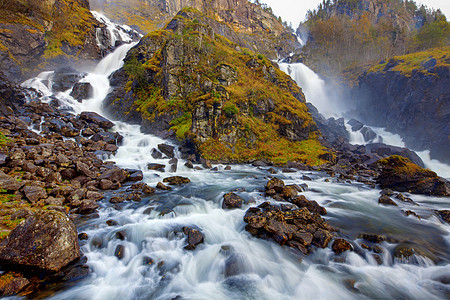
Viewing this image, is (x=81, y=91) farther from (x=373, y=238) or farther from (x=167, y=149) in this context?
(x=373, y=238)

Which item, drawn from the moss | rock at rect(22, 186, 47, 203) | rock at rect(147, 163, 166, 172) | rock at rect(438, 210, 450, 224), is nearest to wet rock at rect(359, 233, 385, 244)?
rock at rect(438, 210, 450, 224)

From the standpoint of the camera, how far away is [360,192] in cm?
1276

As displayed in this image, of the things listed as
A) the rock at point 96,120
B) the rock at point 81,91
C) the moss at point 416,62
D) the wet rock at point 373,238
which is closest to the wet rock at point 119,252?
the wet rock at point 373,238

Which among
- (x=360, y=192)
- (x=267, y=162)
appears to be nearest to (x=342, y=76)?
(x=267, y=162)

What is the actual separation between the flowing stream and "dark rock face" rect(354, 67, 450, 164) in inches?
1088

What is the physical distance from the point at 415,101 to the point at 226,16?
80.5 metres

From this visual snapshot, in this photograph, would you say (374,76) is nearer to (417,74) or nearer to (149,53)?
(417,74)

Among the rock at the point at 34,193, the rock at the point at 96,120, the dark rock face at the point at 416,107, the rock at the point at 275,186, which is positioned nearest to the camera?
the rock at the point at 34,193

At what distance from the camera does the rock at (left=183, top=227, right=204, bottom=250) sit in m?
6.88

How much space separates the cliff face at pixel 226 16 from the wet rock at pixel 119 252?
82.1 m

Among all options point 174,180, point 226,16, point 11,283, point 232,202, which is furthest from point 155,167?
point 226,16

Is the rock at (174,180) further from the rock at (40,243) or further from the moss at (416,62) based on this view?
the moss at (416,62)

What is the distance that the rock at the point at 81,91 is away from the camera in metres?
29.1

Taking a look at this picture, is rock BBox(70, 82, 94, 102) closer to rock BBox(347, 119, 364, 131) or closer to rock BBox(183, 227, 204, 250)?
rock BBox(183, 227, 204, 250)
